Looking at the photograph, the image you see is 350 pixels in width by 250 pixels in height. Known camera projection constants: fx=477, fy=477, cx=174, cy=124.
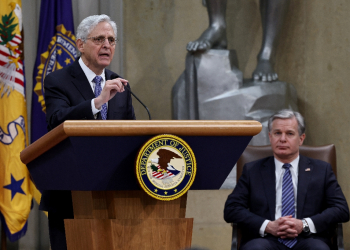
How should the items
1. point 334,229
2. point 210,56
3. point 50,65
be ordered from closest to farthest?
point 334,229
point 50,65
point 210,56

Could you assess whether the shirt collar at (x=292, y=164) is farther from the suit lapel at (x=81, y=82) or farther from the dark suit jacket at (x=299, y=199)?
the suit lapel at (x=81, y=82)

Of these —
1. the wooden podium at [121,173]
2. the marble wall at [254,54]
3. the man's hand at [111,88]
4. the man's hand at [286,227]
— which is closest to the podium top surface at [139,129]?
the wooden podium at [121,173]

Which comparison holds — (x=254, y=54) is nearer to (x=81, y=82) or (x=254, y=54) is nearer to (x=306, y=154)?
(x=306, y=154)

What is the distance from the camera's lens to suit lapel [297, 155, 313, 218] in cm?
295

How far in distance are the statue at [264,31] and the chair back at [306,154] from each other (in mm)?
1333

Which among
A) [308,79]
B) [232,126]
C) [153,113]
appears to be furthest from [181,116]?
[232,126]

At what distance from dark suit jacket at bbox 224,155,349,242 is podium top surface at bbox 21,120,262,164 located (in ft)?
4.99

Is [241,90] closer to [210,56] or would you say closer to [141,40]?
[210,56]

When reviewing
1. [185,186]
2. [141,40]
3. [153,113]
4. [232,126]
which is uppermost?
[141,40]

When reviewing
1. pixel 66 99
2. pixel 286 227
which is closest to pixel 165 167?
pixel 66 99

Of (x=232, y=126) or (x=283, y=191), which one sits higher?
(x=232, y=126)

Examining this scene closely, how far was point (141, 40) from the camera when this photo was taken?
188 inches

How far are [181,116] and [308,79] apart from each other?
52.5 inches

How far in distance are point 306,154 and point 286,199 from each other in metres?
0.58
